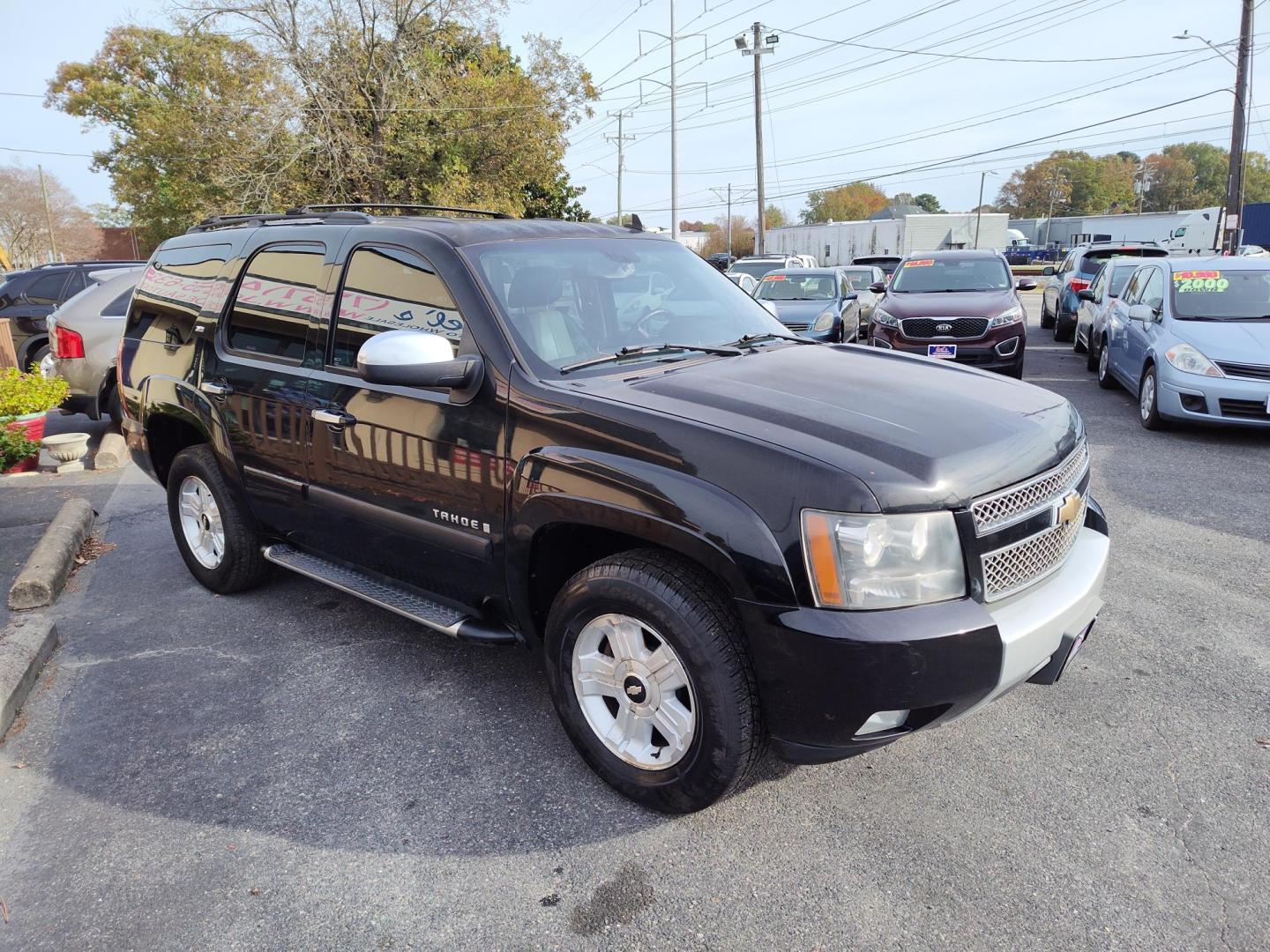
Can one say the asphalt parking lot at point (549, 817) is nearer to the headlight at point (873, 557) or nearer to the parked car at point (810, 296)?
the headlight at point (873, 557)

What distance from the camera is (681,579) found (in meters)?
2.61

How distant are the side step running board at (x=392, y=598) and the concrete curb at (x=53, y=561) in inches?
55.5

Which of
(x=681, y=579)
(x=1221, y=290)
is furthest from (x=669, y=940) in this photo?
(x=1221, y=290)

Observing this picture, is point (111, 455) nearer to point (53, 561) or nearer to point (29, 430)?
point (29, 430)

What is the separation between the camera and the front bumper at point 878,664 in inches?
92.3

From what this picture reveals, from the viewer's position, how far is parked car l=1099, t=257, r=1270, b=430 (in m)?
7.54

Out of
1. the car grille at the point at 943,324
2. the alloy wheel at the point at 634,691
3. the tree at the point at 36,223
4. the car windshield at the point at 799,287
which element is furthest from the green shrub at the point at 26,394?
the tree at the point at 36,223

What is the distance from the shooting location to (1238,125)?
22688 millimetres

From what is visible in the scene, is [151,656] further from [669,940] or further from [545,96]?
[545,96]

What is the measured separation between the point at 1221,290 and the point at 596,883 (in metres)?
8.82

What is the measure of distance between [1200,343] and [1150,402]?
74 cm

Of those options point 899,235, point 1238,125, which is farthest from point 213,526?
point 899,235

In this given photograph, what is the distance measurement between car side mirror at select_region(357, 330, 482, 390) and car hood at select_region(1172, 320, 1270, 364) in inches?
290

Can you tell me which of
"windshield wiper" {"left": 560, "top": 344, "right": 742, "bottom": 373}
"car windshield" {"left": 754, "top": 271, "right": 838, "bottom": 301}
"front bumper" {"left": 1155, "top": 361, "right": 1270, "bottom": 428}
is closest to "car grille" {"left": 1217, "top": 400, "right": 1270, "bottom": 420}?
"front bumper" {"left": 1155, "top": 361, "right": 1270, "bottom": 428}
